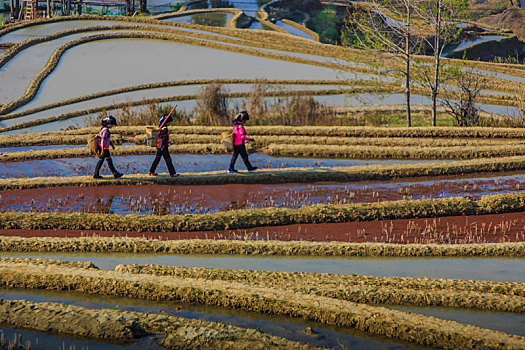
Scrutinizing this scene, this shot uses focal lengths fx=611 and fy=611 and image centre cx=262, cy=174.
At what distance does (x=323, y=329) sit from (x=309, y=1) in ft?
210

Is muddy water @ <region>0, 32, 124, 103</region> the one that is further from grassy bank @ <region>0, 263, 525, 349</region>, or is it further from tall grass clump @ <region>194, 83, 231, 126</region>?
grassy bank @ <region>0, 263, 525, 349</region>

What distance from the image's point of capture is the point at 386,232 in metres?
12.6

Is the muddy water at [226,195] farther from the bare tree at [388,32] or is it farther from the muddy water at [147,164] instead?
the bare tree at [388,32]

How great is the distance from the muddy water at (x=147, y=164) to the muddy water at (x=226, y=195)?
80.7 inches

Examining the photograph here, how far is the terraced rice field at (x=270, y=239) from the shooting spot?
26.5ft

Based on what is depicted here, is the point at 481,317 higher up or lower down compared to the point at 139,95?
lower down

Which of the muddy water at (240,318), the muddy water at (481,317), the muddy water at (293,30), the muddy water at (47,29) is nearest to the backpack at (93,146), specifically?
the muddy water at (240,318)

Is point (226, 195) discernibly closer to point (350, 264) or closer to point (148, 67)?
point (350, 264)

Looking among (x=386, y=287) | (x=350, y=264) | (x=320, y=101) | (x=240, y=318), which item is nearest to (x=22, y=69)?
(x=320, y=101)

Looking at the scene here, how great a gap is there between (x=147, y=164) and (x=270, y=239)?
8.04 m

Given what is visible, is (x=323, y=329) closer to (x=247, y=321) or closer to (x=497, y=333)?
(x=247, y=321)

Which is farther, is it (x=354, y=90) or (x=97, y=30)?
(x=97, y=30)

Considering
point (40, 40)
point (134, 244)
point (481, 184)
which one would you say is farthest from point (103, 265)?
point (40, 40)

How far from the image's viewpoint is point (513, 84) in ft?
94.8
